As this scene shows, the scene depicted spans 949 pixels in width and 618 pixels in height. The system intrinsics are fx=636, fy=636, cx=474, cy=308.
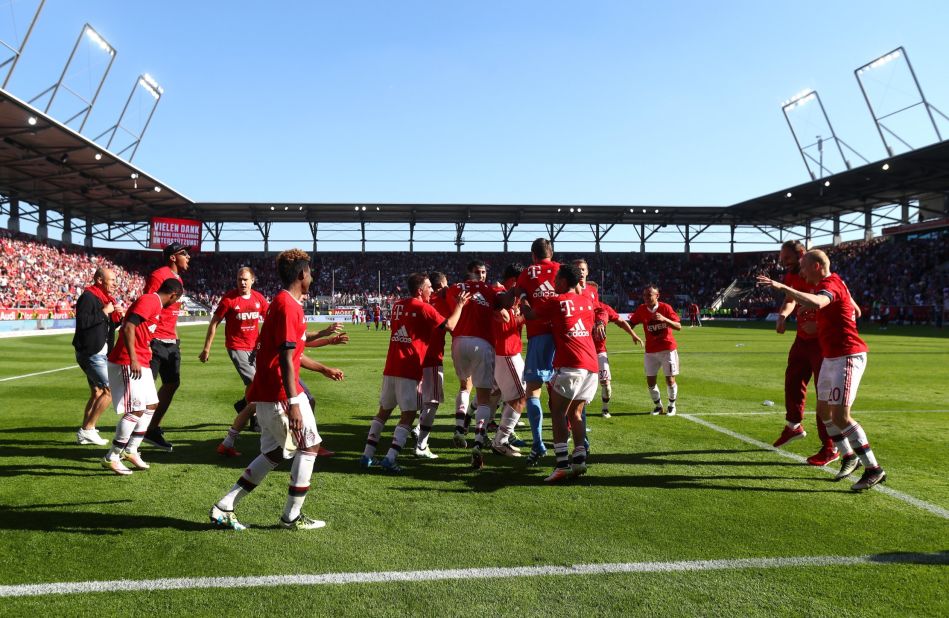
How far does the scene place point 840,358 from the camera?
5.90m

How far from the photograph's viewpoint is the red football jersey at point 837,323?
19.3ft

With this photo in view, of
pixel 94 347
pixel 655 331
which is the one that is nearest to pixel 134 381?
pixel 94 347

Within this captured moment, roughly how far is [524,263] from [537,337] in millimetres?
58992

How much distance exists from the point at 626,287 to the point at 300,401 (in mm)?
63975

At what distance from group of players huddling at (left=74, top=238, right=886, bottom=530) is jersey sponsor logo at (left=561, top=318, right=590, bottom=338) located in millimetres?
11

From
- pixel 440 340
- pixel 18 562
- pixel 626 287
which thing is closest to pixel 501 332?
pixel 440 340

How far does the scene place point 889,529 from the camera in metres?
4.78

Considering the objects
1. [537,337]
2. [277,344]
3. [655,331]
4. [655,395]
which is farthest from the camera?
[655,331]

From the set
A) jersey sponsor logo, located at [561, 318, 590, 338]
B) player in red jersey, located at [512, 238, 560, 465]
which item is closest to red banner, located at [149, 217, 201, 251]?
Result: player in red jersey, located at [512, 238, 560, 465]

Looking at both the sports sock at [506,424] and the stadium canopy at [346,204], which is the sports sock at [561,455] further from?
the stadium canopy at [346,204]

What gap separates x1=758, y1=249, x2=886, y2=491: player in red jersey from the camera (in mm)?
5836

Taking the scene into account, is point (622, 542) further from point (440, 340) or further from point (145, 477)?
point (145, 477)

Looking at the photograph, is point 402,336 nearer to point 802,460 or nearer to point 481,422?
point 481,422

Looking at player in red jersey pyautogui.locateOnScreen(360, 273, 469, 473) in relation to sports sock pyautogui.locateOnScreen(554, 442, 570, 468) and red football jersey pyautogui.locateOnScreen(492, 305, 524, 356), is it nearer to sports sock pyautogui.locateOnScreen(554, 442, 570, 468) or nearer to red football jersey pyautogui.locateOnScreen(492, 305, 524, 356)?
red football jersey pyautogui.locateOnScreen(492, 305, 524, 356)
